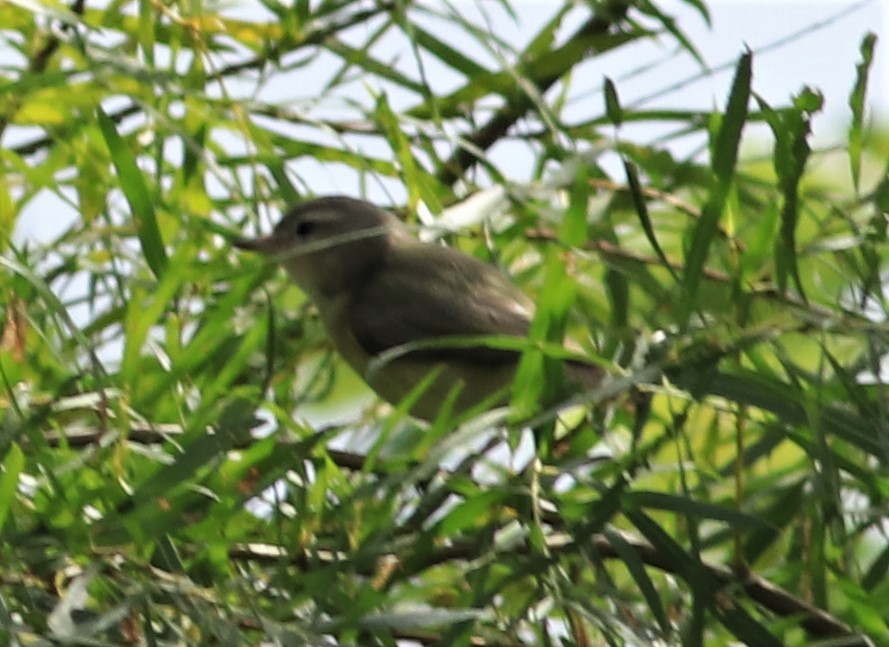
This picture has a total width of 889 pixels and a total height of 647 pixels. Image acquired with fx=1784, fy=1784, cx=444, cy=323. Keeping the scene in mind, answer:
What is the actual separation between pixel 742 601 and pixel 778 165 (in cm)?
35

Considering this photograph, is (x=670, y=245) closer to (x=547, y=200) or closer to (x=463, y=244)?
(x=463, y=244)

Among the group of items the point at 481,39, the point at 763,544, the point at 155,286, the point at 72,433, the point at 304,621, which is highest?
the point at 481,39

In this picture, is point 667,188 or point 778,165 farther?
point 667,188

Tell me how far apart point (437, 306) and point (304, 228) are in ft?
0.80

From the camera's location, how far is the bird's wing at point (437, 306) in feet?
7.07

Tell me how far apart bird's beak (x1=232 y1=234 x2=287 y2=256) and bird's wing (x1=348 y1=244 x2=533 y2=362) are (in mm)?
236

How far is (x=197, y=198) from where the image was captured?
6.14ft

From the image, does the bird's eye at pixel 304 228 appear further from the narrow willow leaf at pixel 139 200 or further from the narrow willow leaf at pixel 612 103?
the narrow willow leaf at pixel 612 103

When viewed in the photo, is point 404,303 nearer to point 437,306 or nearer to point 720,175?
point 437,306

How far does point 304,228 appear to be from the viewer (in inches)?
96.1

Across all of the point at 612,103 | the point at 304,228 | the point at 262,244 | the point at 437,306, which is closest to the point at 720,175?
the point at 612,103

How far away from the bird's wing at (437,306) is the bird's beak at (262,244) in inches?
9.3

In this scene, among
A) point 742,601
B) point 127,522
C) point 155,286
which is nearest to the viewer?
point 127,522

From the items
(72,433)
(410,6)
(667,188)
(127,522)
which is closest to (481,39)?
(410,6)
